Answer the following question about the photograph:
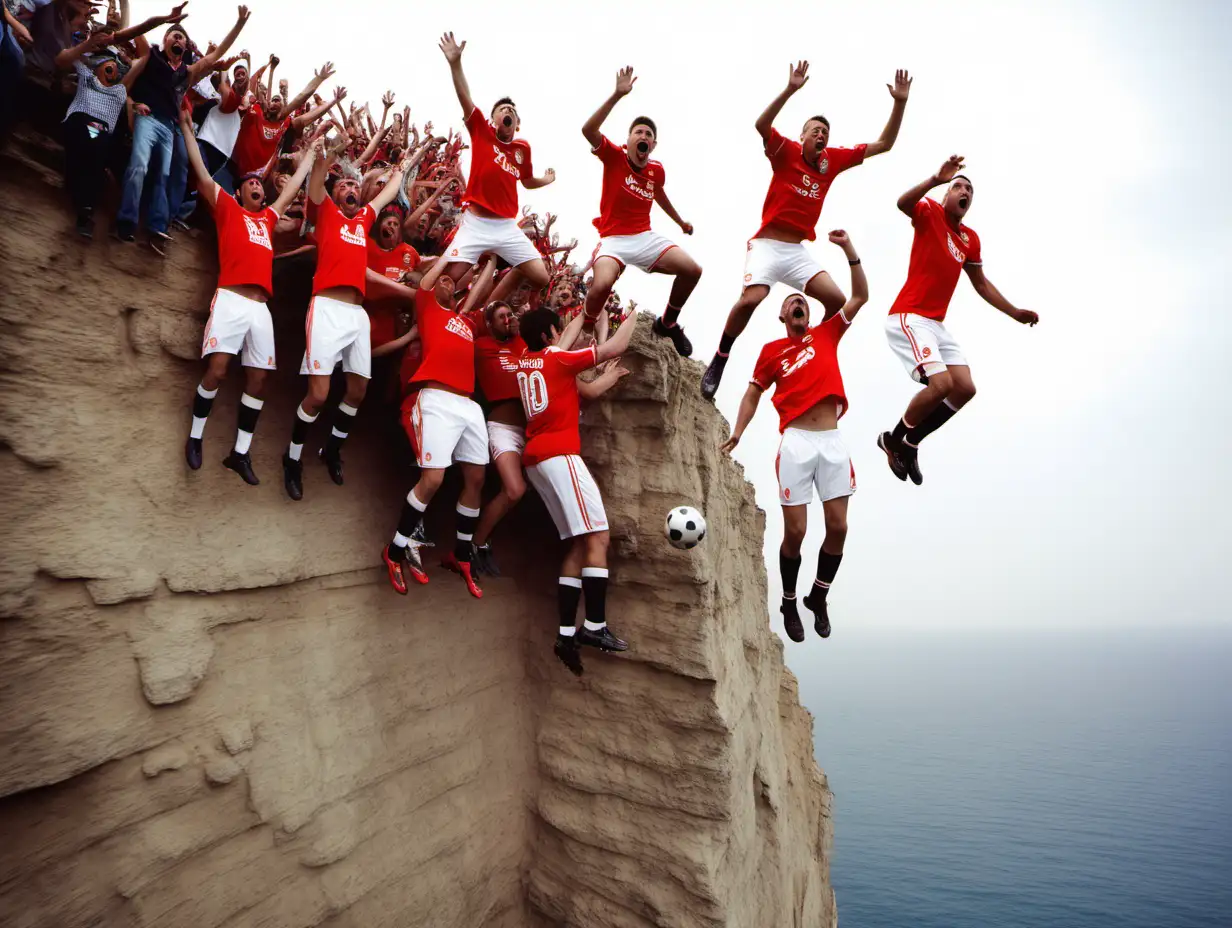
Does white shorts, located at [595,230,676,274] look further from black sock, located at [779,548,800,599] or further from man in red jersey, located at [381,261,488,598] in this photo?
black sock, located at [779,548,800,599]

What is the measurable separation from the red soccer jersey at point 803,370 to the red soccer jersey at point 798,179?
1036 mm

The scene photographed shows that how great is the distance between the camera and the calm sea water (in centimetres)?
4825

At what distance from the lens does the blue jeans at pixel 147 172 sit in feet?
14.3

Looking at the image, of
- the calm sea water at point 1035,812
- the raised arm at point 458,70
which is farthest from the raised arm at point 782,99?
the calm sea water at point 1035,812

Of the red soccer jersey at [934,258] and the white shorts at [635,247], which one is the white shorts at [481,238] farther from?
the red soccer jersey at [934,258]

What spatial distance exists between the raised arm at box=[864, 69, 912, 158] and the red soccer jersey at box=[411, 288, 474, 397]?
13.7ft

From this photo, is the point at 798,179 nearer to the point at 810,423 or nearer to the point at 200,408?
the point at 810,423

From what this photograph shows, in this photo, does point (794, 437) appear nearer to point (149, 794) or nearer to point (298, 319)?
point (298, 319)

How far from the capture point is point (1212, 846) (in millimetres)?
60000

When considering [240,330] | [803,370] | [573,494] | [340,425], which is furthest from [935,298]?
[240,330]

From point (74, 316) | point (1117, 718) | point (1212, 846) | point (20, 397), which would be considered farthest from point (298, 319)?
point (1117, 718)

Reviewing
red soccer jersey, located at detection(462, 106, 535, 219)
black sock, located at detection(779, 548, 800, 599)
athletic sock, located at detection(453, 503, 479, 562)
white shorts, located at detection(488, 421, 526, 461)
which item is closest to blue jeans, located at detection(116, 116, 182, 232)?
red soccer jersey, located at detection(462, 106, 535, 219)

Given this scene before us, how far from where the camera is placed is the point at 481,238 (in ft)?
20.5

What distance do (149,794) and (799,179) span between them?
285 inches
